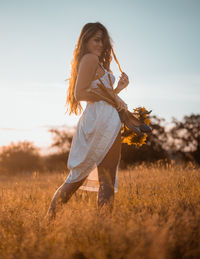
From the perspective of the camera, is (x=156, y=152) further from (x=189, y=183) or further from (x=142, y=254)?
(x=142, y=254)

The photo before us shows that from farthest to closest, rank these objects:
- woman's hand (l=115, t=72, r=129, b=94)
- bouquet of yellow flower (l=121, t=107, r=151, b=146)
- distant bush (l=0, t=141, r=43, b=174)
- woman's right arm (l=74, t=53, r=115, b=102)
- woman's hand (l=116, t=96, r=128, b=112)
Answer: distant bush (l=0, t=141, r=43, b=174) → bouquet of yellow flower (l=121, t=107, r=151, b=146) → woman's hand (l=115, t=72, r=129, b=94) → woman's hand (l=116, t=96, r=128, b=112) → woman's right arm (l=74, t=53, r=115, b=102)

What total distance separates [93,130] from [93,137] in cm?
6

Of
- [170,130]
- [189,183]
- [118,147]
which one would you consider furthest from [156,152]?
[118,147]

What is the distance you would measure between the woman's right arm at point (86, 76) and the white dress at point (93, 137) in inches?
4.5

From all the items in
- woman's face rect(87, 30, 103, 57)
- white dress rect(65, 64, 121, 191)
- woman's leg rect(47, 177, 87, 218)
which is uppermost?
woman's face rect(87, 30, 103, 57)

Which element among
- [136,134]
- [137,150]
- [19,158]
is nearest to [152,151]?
[137,150]

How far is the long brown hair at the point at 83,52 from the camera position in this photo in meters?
2.60

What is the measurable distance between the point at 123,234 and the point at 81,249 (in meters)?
0.32

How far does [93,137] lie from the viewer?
246cm

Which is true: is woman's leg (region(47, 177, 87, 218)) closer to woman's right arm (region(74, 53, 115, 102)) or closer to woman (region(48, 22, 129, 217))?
woman (region(48, 22, 129, 217))

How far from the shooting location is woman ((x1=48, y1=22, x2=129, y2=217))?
2449 millimetres

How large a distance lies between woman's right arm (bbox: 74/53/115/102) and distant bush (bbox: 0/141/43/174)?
18.9 m

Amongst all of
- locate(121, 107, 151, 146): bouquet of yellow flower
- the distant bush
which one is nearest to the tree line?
the distant bush

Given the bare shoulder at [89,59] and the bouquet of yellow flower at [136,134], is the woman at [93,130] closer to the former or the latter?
the bare shoulder at [89,59]
